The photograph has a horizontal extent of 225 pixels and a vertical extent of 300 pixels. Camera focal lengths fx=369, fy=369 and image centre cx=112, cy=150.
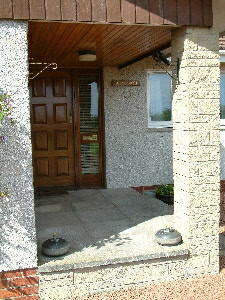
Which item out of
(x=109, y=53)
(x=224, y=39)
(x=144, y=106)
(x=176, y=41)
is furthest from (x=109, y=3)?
(x=224, y=39)

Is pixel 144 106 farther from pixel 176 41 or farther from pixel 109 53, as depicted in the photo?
pixel 176 41

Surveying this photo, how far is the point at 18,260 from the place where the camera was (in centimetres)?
368

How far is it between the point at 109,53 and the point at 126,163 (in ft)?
7.73

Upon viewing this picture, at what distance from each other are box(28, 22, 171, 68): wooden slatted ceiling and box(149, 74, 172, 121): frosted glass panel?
119cm

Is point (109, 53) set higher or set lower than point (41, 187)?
higher

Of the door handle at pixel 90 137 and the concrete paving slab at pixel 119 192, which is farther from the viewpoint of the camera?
the door handle at pixel 90 137

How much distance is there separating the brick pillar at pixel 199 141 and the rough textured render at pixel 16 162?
67.6 inches

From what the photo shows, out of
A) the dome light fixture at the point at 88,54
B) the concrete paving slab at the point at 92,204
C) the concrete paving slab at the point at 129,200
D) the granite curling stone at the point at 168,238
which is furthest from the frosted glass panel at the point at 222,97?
the granite curling stone at the point at 168,238

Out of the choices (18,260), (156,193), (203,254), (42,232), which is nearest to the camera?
(18,260)

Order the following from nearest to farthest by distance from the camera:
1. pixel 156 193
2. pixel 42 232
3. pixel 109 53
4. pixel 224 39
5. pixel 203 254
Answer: pixel 203 254
pixel 42 232
pixel 109 53
pixel 156 193
pixel 224 39

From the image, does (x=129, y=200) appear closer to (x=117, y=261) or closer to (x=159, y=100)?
(x=159, y=100)

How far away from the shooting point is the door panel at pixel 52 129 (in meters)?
7.21

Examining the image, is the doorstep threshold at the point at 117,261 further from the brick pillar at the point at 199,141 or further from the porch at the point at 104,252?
the brick pillar at the point at 199,141

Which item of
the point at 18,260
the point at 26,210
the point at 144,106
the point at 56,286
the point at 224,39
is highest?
the point at 224,39
